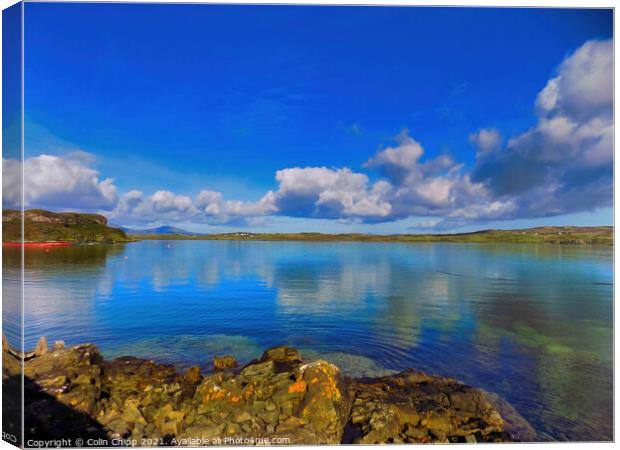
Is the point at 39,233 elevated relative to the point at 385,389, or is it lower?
elevated

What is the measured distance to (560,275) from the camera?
13758 millimetres

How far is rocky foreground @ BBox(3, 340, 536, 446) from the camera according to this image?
160 inches

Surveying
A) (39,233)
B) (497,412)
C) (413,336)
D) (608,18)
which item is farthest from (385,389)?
(39,233)

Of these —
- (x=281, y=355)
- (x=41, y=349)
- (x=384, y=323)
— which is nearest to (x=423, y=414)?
(x=281, y=355)

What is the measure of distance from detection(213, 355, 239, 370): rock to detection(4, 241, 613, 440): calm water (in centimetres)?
46

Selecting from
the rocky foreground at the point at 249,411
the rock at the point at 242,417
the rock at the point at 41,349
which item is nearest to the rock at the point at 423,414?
the rocky foreground at the point at 249,411

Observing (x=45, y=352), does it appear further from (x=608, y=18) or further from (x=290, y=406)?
(x=608, y=18)

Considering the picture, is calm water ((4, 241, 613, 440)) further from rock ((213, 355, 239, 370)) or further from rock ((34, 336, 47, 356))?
rock ((34, 336, 47, 356))

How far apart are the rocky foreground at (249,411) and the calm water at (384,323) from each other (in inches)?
39.3

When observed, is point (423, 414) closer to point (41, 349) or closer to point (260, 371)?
point (260, 371)

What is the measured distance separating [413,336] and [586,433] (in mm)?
3152

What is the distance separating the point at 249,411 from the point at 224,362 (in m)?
1.86

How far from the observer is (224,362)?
5.88m

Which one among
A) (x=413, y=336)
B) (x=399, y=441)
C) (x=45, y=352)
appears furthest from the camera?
(x=413, y=336)
